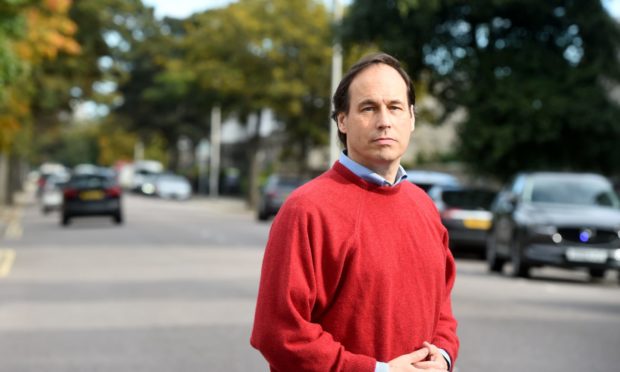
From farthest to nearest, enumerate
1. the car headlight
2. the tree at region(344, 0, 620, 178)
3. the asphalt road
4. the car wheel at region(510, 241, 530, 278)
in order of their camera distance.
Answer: the tree at region(344, 0, 620, 178), the car wheel at region(510, 241, 530, 278), the car headlight, the asphalt road

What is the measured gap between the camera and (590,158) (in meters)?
29.0

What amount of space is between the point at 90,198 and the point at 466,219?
14015mm

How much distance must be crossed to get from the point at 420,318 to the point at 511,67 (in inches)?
1005

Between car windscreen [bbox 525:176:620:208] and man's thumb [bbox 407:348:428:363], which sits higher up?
man's thumb [bbox 407:348:428:363]

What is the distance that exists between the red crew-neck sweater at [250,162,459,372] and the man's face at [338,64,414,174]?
77 mm

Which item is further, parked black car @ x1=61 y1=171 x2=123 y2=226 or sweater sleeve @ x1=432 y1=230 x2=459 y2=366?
parked black car @ x1=61 y1=171 x2=123 y2=226

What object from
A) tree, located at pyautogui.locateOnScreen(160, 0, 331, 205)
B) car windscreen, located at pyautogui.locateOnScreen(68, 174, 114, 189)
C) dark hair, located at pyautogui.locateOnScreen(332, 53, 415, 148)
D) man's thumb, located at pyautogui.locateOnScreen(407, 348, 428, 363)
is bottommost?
car windscreen, located at pyautogui.locateOnScreen(68, 174, 114, 189)

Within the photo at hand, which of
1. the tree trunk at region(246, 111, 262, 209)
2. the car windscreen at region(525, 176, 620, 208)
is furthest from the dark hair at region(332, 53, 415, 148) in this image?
the tree trunk at region(246, 111, 262, 209)

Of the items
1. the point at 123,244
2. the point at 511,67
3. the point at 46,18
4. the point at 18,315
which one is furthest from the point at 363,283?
the point at 46,18

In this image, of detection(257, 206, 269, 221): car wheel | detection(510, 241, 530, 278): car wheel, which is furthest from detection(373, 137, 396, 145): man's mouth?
detection(257, 206, 269, 221): car wheel

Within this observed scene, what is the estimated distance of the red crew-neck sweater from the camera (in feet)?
10.9

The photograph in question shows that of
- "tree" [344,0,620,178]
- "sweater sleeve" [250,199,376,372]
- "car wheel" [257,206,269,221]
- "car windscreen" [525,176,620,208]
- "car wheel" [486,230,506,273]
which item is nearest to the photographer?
"sweater sleeve" [250,199,376,372]

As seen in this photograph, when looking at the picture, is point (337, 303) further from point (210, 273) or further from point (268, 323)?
point (210, 273)

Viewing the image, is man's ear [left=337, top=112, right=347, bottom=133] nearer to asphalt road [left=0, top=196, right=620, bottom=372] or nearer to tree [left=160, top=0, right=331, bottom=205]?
asphalt road [left=0, top=196, right=620, bottom=372]
